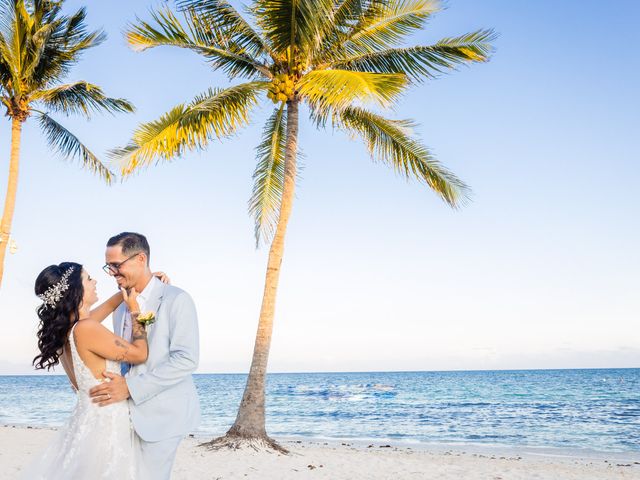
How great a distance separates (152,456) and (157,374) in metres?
0.52

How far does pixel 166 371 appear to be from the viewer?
3.45m

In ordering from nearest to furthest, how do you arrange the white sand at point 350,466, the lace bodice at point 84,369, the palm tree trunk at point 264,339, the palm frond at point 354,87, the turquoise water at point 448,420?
1. the lace bodice at point 84,369
2. the palm frond at point 354,87
3. the white sand at point 350,466
4. the palm tree trunk at point 264,339
5. the turquoise water at point 448,420

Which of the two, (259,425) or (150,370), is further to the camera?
(259,425)

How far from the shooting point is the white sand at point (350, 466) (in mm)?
10258

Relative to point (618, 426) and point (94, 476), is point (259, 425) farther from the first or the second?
point (618, 426)

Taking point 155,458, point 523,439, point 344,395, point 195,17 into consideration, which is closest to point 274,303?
point 195,17

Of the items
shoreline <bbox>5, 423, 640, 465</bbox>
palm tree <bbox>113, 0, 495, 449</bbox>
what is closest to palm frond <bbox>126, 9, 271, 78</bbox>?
palm tree <bbox>113, 0, 495, 449</bbox>

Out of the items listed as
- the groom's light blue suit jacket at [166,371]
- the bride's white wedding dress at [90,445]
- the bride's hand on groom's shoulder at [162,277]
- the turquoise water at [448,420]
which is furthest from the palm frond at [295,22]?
the turquoise water at [448,420]

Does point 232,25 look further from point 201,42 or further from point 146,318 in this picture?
point 146,318

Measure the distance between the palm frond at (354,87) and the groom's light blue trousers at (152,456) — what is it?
722cm

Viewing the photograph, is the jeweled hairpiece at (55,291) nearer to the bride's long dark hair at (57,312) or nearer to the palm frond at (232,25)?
the bride's long dark hair at (57,312)

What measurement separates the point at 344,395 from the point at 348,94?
131ft

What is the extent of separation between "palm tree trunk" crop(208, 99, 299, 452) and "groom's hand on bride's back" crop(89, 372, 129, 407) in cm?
785

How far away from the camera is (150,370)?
3.54 meters
